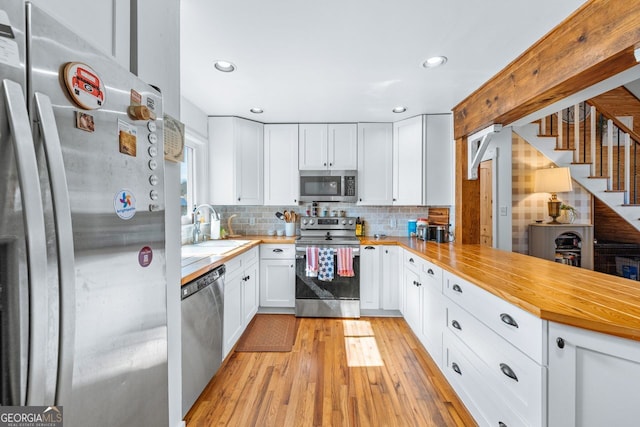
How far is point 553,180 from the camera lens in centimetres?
334

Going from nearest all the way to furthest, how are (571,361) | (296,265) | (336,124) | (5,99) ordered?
(5,99)
(571,361)
(296,265)
(336,124)

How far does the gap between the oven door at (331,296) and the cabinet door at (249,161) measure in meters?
1.20

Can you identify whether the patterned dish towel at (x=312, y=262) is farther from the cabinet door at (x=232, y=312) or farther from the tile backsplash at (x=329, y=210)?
the cabinet door at (x=232, y=312)

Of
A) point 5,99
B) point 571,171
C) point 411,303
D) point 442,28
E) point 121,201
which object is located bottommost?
point 411,303

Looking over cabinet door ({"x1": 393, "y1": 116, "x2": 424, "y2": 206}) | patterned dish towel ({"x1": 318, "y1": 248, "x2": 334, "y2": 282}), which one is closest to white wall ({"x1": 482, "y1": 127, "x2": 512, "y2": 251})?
cabinet door ({"x1": 393, "y1": 116, "x2": 424, "y2": 206})

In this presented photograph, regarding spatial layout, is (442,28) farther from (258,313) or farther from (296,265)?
(258,313)

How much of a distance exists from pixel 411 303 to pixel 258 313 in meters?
1.75

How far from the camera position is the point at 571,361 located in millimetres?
994

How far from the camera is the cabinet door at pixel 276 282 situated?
3154 mm

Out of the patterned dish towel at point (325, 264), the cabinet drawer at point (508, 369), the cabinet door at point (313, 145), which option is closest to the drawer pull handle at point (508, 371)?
the cabinet drawer at point (508, 369)

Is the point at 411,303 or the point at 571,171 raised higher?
the point at 571,171

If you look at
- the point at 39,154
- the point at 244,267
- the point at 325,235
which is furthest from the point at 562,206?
the point at 39,154

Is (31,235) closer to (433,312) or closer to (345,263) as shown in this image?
(433,312)

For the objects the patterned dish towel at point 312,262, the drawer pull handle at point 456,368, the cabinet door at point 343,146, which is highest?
the cabinet door at point 343,146
